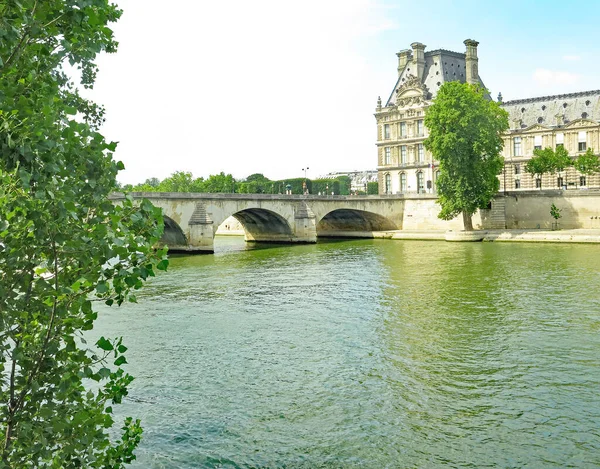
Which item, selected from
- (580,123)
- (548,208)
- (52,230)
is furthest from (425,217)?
(52,230)

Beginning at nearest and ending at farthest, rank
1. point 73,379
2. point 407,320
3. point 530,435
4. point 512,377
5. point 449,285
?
point 73,379 → point 530,435 → point 512,377 → point 407,320 → point 449,285

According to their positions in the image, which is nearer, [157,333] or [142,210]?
[142,210]

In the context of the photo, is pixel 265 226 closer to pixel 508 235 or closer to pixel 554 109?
pixel 508 235

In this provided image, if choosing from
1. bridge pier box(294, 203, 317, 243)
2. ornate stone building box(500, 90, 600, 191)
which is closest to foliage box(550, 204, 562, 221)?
ornate stone building box(500, 90, 600, 191)

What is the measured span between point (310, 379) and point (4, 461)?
1100 cm

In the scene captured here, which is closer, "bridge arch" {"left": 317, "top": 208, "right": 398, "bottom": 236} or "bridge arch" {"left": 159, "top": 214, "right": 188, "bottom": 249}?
"bridge arch" {"left": 159, "top": 214, "right": 188, "bottom": 249}

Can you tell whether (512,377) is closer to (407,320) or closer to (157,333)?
(407,320)

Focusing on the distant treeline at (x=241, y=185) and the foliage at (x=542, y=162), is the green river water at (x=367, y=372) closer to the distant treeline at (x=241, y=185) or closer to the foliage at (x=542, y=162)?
the foliage at (x=542, y=162)

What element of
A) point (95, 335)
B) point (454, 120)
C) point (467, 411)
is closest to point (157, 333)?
point (95, 335)

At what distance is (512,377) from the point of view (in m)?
16.8

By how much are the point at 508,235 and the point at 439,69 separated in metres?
34.4

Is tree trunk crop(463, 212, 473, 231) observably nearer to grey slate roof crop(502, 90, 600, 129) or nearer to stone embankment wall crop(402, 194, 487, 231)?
stone embankment wall crop(402, 194, 487, 231)

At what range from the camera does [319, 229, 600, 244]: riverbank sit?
2157 inches

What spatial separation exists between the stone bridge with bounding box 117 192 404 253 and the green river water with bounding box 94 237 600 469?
70.2 ft
